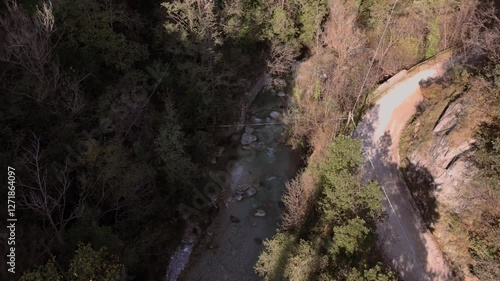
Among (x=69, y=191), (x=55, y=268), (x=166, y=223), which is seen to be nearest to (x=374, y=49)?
→ (x=166, y=223)

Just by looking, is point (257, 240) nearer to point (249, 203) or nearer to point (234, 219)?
point (234, 219)

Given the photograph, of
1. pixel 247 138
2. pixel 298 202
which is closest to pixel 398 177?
pixel 298 202

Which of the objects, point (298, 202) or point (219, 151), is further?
point (219, 151)

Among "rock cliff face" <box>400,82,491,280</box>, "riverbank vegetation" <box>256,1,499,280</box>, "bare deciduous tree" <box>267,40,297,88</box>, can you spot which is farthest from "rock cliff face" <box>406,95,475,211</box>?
"bare deciduous tree" <box>267,40,297,88</box>

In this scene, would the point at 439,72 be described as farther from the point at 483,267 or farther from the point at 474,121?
the point at 483,267

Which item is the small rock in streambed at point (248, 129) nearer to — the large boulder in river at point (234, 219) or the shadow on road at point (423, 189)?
the large boulder in river at point (234, 219)

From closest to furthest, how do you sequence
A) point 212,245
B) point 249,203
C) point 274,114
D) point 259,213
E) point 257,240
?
point 212,245
point 257,240
point 259,213
point 249,203
point 274,114

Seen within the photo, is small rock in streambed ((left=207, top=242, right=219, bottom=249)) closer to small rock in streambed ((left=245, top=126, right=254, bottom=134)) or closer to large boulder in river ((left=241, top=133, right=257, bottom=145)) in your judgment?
large boulder in river ((left=241, top=133, right=257, bottom=145))
